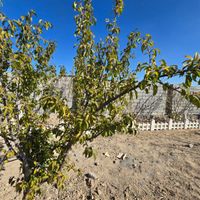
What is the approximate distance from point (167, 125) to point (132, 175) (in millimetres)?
5309

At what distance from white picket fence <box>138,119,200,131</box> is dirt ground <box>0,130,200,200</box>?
7.42 ft

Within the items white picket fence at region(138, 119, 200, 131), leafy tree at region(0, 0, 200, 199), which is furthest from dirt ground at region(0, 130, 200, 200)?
white picket fence at region(138, 119, 200, 131)

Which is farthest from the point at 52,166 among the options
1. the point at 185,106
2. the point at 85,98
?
the point at 185,106

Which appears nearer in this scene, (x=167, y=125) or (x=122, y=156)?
(x=122, y=156)

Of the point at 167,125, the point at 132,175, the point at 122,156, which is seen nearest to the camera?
the point at 132,175

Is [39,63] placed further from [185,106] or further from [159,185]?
[185,106]

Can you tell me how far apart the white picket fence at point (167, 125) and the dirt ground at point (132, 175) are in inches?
89.0

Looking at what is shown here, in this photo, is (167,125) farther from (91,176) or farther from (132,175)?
(91,176)

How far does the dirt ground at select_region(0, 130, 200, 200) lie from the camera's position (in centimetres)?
284

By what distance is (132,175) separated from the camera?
3.50 m

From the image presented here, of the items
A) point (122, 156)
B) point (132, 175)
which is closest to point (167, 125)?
point (122, 156)

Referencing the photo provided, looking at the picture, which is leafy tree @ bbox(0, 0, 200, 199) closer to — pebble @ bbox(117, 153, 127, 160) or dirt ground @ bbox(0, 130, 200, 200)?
dirt ground @ bbox(0, 130, 200, 200)

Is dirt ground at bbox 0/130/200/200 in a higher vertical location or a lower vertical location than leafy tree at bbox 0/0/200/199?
lower

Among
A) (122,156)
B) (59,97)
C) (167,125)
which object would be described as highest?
(59,97)
